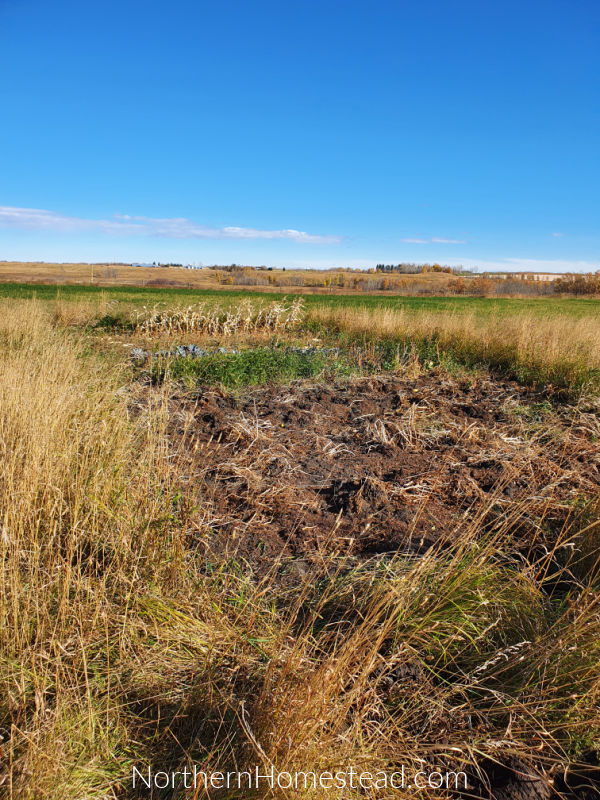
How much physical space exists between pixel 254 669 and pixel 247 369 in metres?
5.76

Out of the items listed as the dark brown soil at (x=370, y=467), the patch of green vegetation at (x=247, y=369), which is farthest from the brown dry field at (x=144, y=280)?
the dark brown soil at (x=370, y=467)

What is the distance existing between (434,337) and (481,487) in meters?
7.58

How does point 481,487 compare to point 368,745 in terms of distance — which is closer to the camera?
point 368,745

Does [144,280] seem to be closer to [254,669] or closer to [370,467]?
[370,467]

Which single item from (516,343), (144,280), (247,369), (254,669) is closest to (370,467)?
(254,669)

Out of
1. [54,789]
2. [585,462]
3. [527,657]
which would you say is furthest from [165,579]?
[585,462]

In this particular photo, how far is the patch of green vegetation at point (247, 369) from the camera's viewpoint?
7.04m

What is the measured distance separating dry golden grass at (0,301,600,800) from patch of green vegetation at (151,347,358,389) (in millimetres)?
4311

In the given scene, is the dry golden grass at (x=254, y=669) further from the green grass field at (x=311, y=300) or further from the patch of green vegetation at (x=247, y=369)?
the green grass field at (x=311, y=300)

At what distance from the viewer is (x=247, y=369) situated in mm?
7480

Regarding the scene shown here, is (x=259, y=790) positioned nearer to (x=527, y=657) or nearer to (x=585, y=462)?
(x=527, y=657)

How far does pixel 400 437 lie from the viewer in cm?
504

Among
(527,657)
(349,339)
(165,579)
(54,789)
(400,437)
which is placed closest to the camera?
(54,789)

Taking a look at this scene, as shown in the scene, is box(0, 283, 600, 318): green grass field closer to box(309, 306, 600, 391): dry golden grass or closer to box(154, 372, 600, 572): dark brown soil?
box(309, 306, 600, 391): dry golden grass
